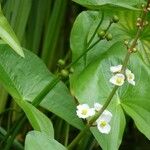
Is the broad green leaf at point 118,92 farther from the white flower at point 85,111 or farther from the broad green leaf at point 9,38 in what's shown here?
the broad green leaf at point 9,38

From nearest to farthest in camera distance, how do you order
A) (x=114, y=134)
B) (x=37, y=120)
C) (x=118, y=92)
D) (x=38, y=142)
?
(x=38, y=142), (x=37, y=120), (x=114, y=134), (x=118, y=92)

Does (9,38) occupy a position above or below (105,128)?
above

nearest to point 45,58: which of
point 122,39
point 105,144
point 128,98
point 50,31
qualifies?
point 50,31

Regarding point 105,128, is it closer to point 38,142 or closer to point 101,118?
point 101,118

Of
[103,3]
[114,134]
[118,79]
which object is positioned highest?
[103,3]

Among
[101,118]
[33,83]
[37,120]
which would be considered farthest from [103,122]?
[33,83]

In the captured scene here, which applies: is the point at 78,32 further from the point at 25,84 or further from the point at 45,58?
the point at 45,58

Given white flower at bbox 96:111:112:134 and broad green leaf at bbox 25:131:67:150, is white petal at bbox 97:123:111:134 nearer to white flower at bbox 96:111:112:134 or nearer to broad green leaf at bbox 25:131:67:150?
white flower at bbox 96:111:112:134

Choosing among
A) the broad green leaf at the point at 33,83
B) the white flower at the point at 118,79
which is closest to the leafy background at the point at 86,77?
the broad green leaf at the point at 33,83
